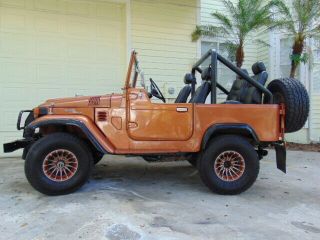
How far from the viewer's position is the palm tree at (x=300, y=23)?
31.9 ft

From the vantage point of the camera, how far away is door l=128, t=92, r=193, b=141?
197 inches

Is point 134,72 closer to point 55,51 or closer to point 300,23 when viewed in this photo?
point 55,51

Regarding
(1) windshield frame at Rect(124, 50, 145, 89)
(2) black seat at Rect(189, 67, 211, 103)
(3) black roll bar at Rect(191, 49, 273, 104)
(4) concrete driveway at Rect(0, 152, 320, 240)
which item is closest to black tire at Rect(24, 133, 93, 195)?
(4) concrete driveway at Rect(0, 152, 320, 240)

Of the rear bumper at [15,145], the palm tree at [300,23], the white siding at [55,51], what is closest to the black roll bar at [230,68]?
the rear bumper at [15,145]

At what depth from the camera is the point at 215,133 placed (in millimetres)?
5195

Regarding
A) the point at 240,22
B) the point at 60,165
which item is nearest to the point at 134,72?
the point at 60,165

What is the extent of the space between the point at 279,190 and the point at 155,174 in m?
2.04

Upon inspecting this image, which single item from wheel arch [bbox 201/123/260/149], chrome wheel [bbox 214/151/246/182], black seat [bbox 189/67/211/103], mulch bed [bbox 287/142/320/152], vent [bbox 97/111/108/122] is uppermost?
black seat [bbox 189/67/211/103]

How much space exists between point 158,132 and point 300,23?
263 inches

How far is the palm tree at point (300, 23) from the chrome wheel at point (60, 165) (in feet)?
23.9

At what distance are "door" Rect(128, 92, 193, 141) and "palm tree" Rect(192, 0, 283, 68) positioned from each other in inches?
193

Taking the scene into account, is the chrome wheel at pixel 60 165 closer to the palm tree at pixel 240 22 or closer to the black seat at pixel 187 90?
the black seat at pixel 187 90

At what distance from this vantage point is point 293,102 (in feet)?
17.2

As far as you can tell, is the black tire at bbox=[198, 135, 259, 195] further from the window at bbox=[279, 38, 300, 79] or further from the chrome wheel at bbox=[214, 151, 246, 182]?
the window at bbox=[279, 38, 300, 79]
